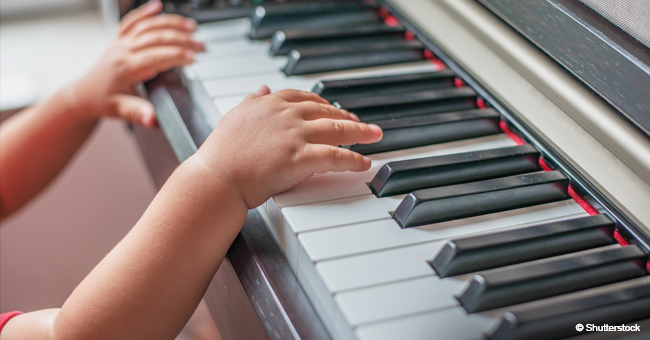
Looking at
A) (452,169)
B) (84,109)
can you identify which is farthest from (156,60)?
(452,169)

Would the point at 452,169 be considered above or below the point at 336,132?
below

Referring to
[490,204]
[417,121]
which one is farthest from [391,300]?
[417,121]

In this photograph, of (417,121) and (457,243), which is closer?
(457,243)

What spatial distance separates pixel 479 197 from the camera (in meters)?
0.74

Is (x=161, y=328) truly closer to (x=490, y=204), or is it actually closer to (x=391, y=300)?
(x=391, y=300)

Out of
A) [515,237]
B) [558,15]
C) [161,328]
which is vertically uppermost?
[558,15]

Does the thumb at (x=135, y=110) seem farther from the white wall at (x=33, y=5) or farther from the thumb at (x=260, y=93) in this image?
the white wall at (x=33, y=5)

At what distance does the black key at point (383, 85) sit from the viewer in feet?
3.11

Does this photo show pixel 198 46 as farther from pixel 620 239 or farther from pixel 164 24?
pixel 620 239

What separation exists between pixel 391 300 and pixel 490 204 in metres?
0.22

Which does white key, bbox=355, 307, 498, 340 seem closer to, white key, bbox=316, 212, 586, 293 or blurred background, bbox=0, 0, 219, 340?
white key, bbox=316, 212, 586, 293

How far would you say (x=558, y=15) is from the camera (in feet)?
2.61

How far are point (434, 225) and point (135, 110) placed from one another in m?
0.78

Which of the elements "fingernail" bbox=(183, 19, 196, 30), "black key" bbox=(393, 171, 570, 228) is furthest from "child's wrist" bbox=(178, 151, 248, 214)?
"fingernail" bbox=(183, 19, 196, 30)
